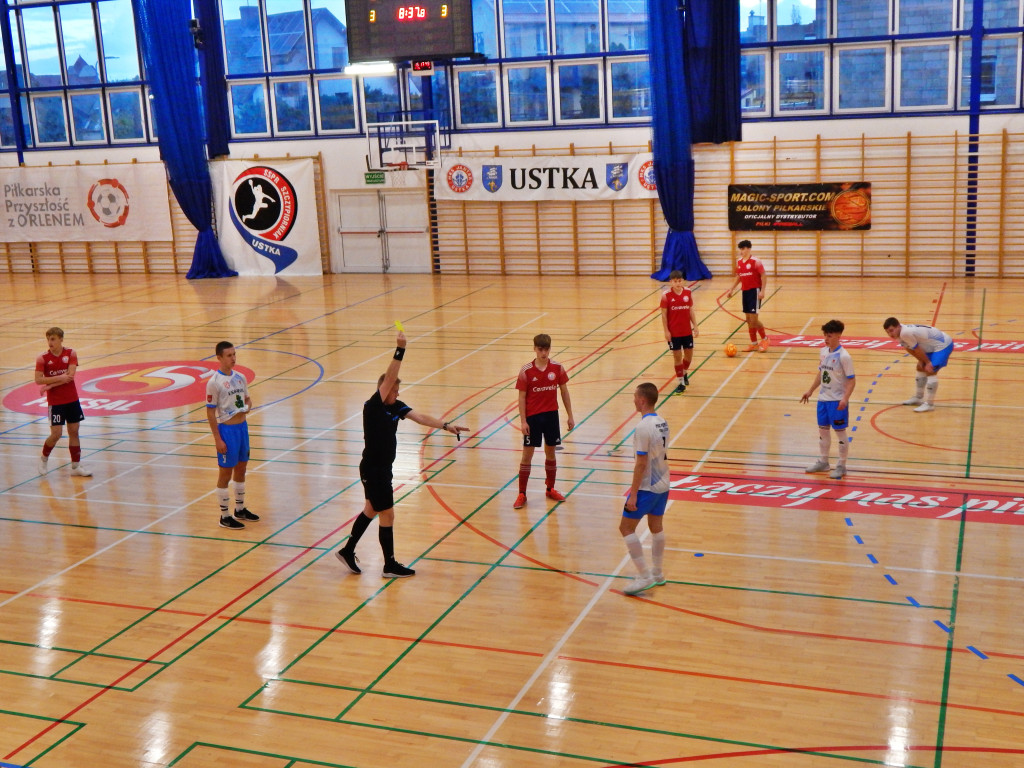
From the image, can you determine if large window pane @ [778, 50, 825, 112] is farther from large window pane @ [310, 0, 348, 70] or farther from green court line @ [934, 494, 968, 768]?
green court line @ [934, 494, 968, 768]

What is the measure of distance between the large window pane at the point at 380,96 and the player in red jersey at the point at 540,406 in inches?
785

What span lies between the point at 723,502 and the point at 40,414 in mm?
10002

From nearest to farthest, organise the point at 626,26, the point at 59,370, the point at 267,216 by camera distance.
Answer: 1. the point at 59,370
2. the point at 626,26
3. the point at 267,216

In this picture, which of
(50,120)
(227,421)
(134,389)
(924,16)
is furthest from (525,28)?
(227,421)

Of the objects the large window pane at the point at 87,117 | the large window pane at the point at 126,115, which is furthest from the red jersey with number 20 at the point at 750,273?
the large window pane at the point at 87,117

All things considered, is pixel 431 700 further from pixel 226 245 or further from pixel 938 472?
pixel 226 245

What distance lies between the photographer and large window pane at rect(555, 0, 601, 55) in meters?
26.8

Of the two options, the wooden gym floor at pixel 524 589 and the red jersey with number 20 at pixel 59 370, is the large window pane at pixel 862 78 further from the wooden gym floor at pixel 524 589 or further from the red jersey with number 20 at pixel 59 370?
the red jersey with number 20 at pixel 59 370

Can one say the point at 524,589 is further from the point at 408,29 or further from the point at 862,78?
the point at 862,78

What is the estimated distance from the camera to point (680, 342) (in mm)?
14352

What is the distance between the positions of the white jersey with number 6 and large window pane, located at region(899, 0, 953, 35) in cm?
2000

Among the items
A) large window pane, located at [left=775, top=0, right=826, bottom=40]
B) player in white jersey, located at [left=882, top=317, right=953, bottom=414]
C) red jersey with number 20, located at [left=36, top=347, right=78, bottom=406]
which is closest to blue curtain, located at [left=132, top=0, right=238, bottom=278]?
large window pane, located at [left=775, top=0, right=826, bottom=40]

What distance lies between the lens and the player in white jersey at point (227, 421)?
9.70 metres

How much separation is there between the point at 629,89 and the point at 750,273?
12.0 m
